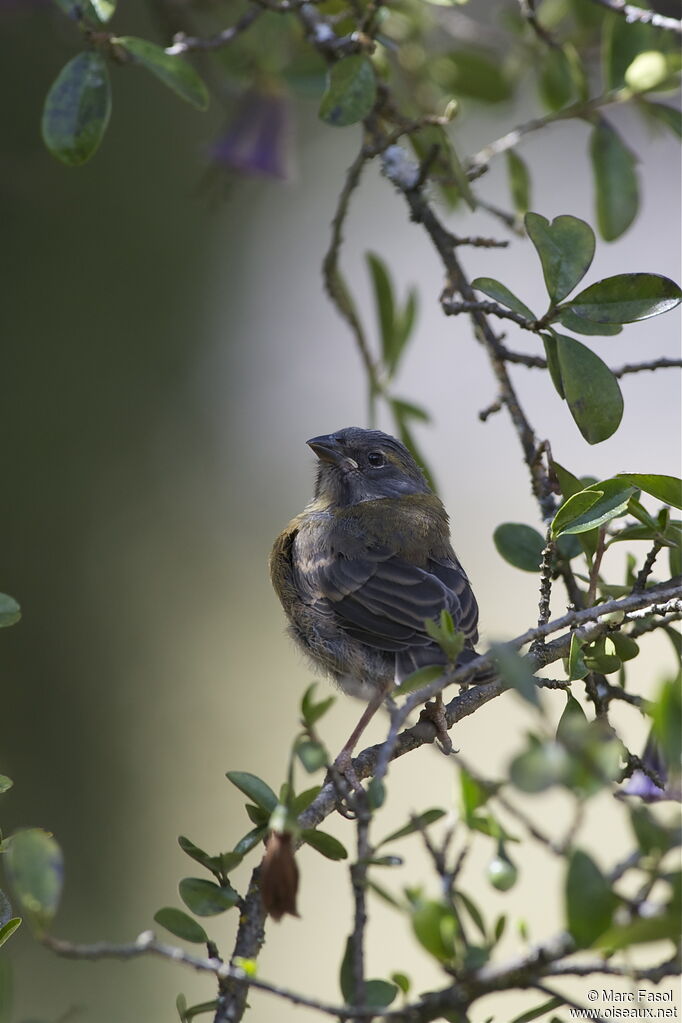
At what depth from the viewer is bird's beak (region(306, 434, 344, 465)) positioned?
3596mm

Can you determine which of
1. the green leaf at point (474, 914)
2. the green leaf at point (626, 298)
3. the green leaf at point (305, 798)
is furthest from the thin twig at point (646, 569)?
the green leaf at point (474, 914)

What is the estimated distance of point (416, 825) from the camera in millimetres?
1440

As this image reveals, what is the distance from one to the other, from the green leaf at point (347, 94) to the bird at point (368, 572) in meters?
1.12

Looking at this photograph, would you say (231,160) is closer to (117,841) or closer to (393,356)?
(393,356)

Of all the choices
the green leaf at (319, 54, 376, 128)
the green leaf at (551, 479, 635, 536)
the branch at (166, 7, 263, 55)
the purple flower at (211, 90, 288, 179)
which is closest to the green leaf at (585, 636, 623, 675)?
the green leaf at (551, 479, 635, 536)

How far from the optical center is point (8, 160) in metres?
4.93

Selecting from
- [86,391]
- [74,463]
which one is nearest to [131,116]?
[86,391]

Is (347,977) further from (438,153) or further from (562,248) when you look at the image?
(438,153)

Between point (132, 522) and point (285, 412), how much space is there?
1405mm

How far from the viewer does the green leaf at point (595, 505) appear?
2.06 m

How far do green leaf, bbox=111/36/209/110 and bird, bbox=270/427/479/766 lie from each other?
1.24 m

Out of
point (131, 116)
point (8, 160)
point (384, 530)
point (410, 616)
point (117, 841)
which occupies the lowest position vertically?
point (117, 841)

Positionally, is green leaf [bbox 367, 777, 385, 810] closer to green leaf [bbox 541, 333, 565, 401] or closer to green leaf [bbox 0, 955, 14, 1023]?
green leaf [bbox 0, 955, 14, 1023]

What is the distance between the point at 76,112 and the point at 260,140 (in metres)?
1.47
